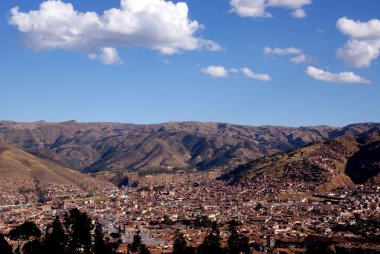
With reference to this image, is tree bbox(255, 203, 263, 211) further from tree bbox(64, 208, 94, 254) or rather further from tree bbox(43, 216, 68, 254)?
tree bbox(43, 216, 68, 254)

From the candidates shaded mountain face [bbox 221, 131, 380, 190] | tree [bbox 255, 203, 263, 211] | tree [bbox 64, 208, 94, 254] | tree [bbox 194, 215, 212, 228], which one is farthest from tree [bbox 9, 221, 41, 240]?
shaded mountain face [bbox 221, 131, 380, 190]

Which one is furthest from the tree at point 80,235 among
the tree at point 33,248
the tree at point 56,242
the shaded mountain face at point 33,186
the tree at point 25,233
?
the shaded mountain face at point 33,186

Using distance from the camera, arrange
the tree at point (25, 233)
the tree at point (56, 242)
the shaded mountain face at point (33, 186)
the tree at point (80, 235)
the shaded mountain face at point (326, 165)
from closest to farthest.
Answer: the tree at point (56, 242) → the tree at point (80, 235) → the tree at point (25, 233) → the shaded mountain face at point (326, 165) → the shaded mountain face at point (33, 186)

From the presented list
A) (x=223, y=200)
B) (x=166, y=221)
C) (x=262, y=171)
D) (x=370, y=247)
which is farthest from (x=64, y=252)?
(x=262, y=171)

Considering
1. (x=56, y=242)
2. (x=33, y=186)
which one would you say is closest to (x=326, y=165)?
(x=33, y=186)

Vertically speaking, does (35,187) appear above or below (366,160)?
below

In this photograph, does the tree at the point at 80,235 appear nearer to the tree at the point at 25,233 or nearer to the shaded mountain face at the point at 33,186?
the tree at the point at 25,233

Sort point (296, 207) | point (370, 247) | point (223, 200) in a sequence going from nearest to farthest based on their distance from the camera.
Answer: point (370, 247)
point (296, 207)
point (223, 200)

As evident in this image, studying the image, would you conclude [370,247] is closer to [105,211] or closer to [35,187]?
[105,211]
